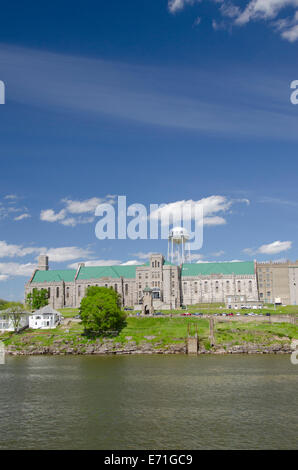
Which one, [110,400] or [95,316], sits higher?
[95,316]

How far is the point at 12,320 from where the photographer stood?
124500 millimetres

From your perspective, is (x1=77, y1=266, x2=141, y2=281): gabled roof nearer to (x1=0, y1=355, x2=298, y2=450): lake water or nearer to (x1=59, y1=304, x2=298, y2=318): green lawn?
(x1=59, y1=304, x2=298, y2=318): green lawn

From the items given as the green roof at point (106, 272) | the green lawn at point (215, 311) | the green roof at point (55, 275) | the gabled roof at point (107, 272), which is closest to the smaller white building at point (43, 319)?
the green lawn at point (215, 311)

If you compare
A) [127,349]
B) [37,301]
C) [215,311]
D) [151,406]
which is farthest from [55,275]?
[151,406]

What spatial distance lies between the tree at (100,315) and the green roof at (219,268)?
243ft

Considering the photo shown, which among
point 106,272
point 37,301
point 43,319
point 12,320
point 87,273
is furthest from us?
point 87,273

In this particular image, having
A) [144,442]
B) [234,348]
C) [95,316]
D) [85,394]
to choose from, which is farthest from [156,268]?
[144,442]

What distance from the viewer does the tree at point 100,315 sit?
106 meters

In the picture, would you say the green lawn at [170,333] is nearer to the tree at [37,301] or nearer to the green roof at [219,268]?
the tree at [37,301]

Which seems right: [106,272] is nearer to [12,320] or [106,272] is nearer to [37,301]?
[37,301]

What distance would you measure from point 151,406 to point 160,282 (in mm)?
119577

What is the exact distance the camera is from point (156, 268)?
169625 millimetres

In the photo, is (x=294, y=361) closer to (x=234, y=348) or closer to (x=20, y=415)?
(x=234, y=348)
